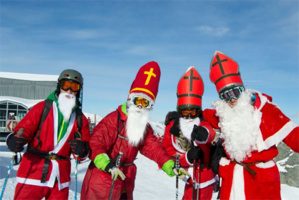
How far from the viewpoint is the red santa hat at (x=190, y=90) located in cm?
355

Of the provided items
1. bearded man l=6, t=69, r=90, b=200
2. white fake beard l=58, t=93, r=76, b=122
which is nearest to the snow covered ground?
bearded man l=6, t=69, r=90, b=200

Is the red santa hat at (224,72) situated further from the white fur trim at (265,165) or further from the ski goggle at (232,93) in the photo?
the white fur trim at (265,165)

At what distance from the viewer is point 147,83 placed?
3377 millimetres

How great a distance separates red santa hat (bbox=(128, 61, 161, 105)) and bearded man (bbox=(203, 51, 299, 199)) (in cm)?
82

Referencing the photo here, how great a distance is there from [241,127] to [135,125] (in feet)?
3.96

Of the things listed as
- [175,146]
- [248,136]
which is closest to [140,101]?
[175,146]

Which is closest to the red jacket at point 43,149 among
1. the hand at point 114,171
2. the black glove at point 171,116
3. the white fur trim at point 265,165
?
the hand at point 114,171

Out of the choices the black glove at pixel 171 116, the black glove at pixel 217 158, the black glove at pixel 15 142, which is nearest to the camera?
the black glove at pixel 15 142

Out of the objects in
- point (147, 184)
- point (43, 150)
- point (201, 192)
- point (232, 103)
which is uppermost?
point (232, 103)

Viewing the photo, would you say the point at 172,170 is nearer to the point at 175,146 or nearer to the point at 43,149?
the point at 175,146

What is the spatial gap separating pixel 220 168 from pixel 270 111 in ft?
2.71

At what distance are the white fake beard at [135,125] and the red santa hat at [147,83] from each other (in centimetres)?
20

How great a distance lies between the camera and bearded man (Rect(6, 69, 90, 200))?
117 inches

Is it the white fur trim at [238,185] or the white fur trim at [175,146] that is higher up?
the white fur trim at [175,146]
